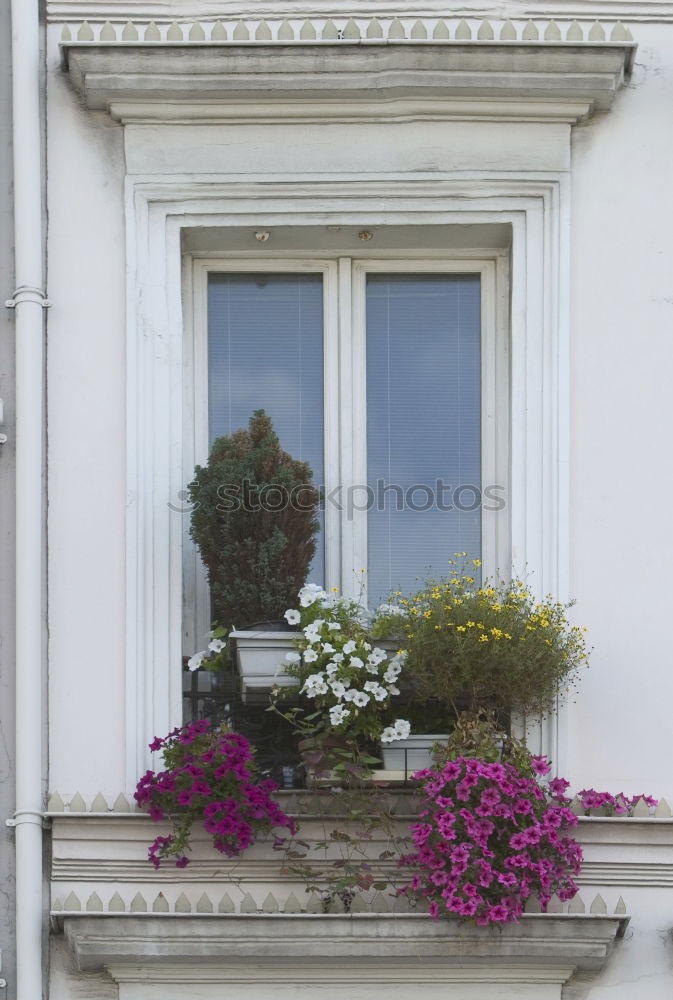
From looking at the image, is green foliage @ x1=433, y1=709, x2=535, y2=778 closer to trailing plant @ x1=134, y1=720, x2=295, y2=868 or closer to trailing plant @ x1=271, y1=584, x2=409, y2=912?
trailing plant @ x1=271, y1=584, x2=409, y2=912

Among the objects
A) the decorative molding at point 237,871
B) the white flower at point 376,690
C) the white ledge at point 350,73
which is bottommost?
the decorative molding at point 237,871

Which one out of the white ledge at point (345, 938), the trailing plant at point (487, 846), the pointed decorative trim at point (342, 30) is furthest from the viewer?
the pointed decorative trim at point (342, 30)

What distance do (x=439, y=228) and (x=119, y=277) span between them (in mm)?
1385

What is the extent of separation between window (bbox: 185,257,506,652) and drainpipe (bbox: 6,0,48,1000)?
79 cm

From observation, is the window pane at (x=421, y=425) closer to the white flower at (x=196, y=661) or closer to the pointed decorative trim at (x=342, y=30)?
the white flower at (x=196, y=661)

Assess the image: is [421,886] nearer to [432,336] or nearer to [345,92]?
[432,336]

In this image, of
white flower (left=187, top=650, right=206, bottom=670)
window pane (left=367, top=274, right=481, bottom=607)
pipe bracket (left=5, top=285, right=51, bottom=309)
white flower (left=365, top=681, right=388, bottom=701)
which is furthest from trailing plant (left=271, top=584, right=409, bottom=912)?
pipe bracket (left=5, top=285, right=51, bottom=309)

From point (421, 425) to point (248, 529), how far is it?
969 millimetres

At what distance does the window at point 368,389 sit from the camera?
8391 mm

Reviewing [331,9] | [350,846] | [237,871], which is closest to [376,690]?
[350,846]

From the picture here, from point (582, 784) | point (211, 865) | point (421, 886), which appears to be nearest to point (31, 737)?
point (211, 865)

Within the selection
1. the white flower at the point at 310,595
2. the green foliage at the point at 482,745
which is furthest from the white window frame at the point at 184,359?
the white flower at the point at 310,595

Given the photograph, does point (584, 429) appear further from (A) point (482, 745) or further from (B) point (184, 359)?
(B) point (184, 359)

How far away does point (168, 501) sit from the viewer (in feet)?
26.5
